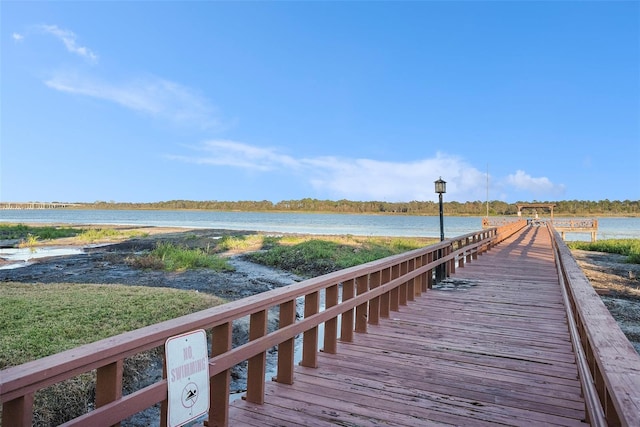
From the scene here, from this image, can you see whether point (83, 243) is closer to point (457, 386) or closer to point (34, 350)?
point (34, 350)

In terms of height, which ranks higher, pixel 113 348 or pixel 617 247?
pixel 113 348

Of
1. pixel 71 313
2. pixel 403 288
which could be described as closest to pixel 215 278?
pixel 71 313

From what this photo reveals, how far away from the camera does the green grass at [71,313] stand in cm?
569

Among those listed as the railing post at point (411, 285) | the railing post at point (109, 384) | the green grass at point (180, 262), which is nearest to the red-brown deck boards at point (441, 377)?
the railing post at point (411, 285)

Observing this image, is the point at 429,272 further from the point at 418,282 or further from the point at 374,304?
the point at 374,304

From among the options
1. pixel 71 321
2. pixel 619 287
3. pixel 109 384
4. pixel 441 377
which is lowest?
pixel 619 287

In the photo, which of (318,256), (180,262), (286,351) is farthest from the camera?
(318,256)

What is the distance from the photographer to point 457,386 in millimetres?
3457

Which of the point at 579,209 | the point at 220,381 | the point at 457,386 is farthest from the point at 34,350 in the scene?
the point at 579,209

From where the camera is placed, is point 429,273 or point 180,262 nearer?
point 429,273

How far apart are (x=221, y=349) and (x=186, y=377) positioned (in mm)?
421

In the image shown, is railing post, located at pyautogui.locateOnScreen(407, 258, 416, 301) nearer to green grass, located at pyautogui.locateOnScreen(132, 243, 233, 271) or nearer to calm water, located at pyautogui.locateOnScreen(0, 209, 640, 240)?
green grass, located at pyautogui.locateOnScreen(132, 243, 233, 271)

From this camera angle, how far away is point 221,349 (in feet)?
8.61

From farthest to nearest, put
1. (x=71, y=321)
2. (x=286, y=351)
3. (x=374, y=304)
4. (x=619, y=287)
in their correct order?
(x=619, y=287), (x=71, y=321), (x=374, y=304), (x=286, y=351)
